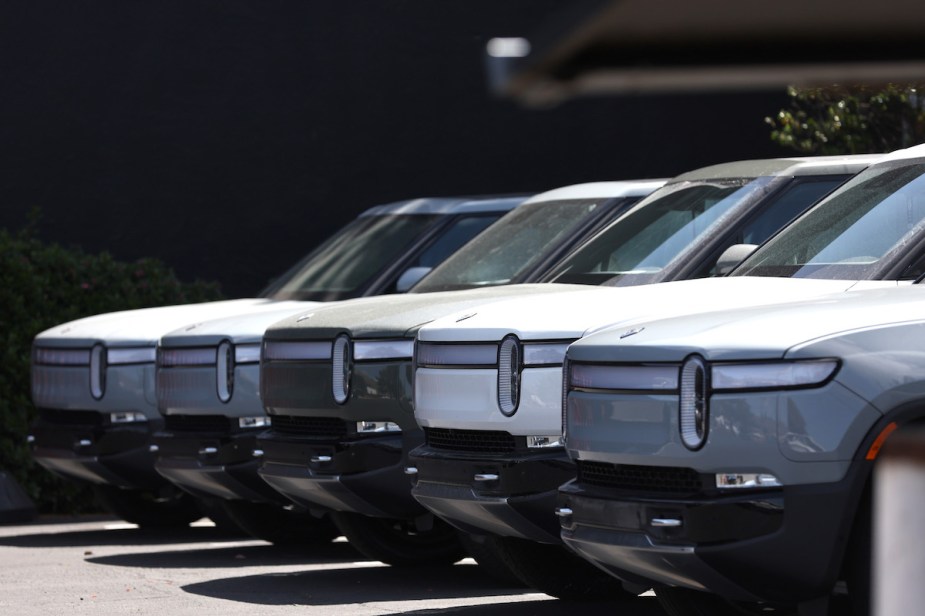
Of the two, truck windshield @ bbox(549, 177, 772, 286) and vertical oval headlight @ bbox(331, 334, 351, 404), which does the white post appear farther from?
vertical oval headlight @ bbox(331, 334, 351, 404)

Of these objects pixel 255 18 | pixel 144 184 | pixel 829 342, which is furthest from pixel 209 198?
pixel 829 342

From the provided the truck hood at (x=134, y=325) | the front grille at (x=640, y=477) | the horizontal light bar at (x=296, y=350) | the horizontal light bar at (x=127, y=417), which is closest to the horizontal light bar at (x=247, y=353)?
the horizontal light bar at (x=296, y=350)

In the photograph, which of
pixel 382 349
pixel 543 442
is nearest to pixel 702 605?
pixel 543 442

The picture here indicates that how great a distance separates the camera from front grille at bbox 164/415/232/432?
34.6ft

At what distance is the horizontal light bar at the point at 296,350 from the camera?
29.8 feet

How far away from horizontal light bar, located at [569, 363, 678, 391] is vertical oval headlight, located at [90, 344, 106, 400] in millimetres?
5707

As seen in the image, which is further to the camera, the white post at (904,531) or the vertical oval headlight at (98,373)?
the vertical oval headlight at (98,373)

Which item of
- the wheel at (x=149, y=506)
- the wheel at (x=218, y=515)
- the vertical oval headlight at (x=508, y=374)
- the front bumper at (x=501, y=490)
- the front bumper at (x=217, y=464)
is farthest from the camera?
the wheel at (x=149, y=506)

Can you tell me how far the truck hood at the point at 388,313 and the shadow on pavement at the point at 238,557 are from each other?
1.75 meters

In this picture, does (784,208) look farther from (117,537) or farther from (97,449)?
(117,537)

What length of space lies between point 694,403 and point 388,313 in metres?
3.29

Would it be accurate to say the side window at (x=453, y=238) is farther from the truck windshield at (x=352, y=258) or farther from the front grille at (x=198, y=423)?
the front grille at (x=198, y=423)

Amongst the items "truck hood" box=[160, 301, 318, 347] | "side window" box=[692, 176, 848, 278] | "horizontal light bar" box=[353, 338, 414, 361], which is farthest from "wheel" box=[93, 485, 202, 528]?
"side window" box=[692, 176, 848, 278]

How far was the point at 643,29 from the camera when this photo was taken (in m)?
2.03
